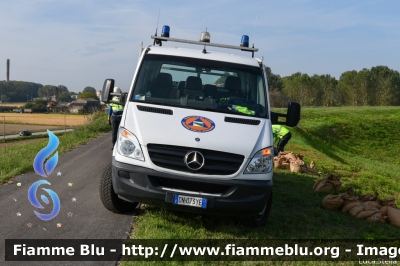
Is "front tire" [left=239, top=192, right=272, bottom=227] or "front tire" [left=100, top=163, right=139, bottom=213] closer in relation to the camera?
"front tire" [left=239, top=192, right=272, bottom=227]

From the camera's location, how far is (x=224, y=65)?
7.61 meters

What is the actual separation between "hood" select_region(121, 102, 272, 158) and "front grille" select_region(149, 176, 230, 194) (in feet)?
1.46

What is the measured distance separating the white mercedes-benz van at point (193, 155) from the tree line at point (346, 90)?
281 feet

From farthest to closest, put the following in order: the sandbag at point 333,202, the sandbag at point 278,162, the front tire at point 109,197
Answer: the sandbag at point 278,162 → the sandbag at point 333,202 → the front tire at point 109,197

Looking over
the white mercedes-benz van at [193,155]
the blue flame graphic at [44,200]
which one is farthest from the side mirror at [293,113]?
the blue flame graphic at [44,200]

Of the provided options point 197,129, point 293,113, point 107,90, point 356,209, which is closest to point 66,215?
point 107,90

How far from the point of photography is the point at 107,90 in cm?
733

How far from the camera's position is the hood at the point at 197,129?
6.20 m

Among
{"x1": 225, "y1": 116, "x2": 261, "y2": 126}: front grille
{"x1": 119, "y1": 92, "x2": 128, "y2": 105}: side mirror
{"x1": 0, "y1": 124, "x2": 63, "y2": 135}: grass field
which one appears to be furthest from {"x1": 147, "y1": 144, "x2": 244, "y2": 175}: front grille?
{"x1": 0, "y1": 124, "x2": 63, "y2": 135}: grass field

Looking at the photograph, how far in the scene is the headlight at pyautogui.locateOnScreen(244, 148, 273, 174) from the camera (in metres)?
6.27

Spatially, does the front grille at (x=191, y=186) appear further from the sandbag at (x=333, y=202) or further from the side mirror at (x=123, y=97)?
the sandbag at (x=333, y=202)

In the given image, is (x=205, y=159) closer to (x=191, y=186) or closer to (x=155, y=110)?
(x=191, y=186)

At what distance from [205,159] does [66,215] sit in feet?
7.55

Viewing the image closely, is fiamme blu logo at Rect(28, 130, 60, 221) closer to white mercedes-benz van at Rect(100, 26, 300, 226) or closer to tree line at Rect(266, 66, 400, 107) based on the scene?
white mercedes-benz van at Rect(100, 26, 300, 226)
